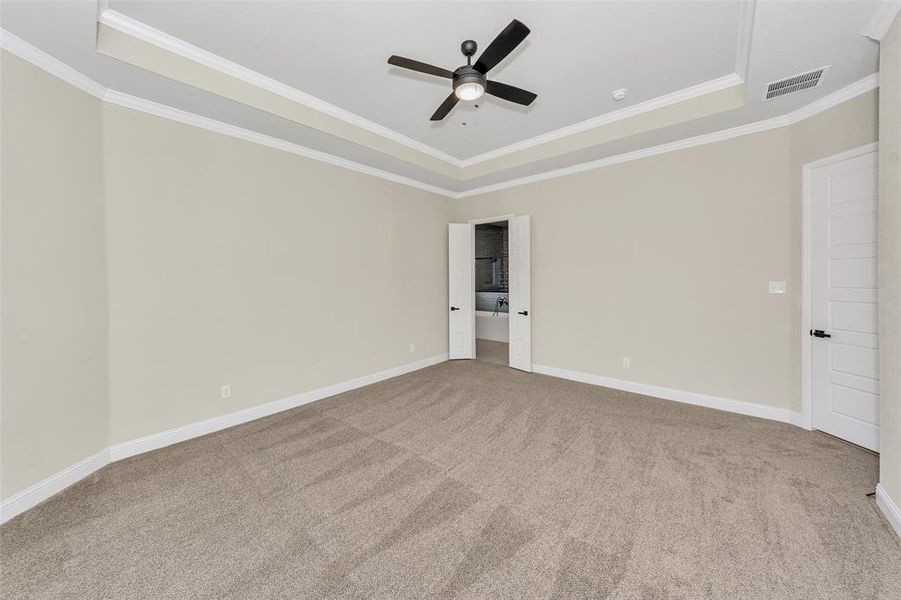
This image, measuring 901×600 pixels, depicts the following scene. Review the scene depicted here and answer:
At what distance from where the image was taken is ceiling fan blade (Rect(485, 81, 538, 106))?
240cm

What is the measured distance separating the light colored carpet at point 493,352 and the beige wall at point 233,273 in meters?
1.74

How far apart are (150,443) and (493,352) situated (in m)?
4.76

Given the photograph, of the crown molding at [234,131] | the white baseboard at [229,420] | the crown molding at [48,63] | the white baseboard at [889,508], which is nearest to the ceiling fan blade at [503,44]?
the crown molding at [234,131]

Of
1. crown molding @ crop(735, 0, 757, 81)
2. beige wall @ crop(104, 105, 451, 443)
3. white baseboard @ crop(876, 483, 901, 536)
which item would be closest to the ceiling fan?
crown molding @ crop(735, 0, 757, 81)

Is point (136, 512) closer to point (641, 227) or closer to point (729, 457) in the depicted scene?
point (729, 457)

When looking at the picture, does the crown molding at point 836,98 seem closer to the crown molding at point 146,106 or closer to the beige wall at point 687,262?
the beige wall at point 687,262

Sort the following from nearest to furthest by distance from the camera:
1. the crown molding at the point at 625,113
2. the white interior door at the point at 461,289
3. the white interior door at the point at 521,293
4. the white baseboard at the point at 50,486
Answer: the white baseboard at the point at 50,486, the crown molding at the point at 625,113, the white interior door at the point at 521,293, the white interior door at the point at 461,289

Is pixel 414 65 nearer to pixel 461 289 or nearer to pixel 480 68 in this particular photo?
pixel 480 68

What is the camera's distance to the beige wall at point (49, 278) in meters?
2.09

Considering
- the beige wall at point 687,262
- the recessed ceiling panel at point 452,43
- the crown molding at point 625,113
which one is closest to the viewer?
the recessed ceiling panel at point 452,43

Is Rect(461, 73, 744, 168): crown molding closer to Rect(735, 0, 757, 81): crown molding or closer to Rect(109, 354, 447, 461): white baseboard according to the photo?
Rect(735, 0, 757, 81): crown molding

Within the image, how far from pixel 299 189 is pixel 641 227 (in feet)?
12.7

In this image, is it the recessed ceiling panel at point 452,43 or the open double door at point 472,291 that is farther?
the open double door at point 472,291

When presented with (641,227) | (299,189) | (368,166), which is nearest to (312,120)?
(299,189)
